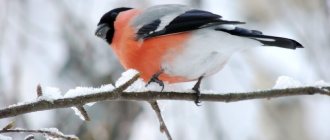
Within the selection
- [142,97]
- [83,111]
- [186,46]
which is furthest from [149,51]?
[83,111]

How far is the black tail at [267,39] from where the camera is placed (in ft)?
4.74

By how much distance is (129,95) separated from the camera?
1.12 meters

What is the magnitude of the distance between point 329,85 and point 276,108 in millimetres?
2492

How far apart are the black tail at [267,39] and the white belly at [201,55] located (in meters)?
0.02

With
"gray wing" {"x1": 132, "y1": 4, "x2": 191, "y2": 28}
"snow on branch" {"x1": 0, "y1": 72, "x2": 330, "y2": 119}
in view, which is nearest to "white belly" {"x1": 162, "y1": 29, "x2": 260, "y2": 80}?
"gray wing" {"x1": 132, "y1": 4, "x2": 191, "y2": 28}

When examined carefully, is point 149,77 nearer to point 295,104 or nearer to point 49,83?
point 49,83

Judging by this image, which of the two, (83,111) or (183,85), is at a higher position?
(183,85)

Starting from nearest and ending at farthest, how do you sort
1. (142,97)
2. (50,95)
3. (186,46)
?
1. (50,95)
2. (142,97)
3. (186,46)

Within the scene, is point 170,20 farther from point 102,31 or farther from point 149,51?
point 102,31

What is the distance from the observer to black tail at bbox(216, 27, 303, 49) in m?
1.44

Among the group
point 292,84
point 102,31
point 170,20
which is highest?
point 102,31

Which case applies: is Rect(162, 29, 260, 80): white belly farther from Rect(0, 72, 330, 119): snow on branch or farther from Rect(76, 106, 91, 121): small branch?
Rect(76, 106, 91, 121): small branch

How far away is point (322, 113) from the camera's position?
150 inches

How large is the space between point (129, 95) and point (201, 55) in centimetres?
52
